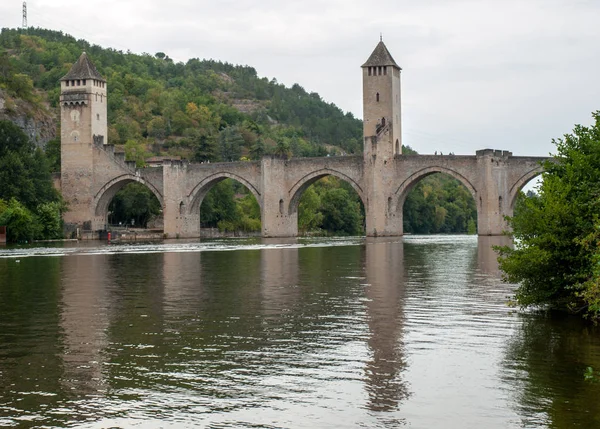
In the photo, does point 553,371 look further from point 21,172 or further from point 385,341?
point 21,172

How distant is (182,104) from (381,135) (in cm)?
6607

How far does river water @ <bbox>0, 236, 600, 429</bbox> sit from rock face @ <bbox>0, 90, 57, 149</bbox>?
49.5 metres

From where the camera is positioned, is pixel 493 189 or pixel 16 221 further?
pixel 493 189

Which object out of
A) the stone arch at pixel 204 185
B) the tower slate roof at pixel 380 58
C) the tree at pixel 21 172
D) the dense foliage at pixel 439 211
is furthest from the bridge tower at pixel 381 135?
the tree at pixel 21 172

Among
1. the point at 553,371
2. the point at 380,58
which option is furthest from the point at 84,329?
the point at 380,58

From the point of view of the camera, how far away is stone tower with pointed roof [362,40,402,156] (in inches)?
2379

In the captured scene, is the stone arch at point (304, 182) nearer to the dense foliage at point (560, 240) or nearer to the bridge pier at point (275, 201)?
the bridge pier at point (275, 201)

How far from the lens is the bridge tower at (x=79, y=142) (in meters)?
66.0

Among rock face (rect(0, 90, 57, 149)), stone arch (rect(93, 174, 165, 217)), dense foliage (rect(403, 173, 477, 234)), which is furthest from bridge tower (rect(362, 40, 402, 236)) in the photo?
rock face (rect(0, 90, 57, 149))

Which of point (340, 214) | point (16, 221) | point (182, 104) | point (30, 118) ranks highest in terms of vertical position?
point (182, 104)

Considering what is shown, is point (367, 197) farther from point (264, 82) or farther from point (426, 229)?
point (264, 82)

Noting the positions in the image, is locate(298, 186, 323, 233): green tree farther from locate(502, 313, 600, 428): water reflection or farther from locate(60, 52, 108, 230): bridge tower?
locate(502, 313, 600, 428): water reflection

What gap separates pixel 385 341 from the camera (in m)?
13.1

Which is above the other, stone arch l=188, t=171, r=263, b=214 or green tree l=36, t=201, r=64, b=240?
stone arch l=188, t=171, r=263, b=214
